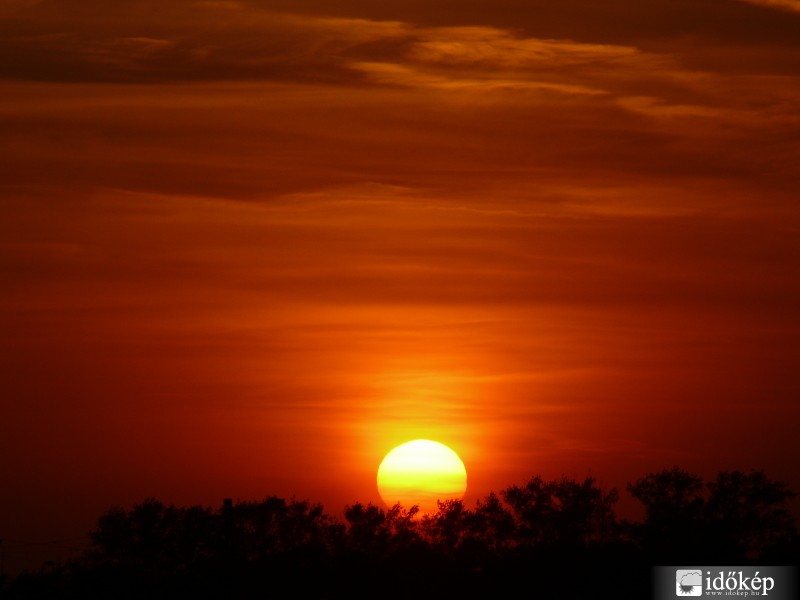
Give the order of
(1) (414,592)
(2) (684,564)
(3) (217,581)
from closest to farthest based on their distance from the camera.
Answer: (1) (414,592), (3) (217,581), (2) (684,564)

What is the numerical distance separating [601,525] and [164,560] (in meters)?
36.4

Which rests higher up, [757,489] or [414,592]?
[757,489]

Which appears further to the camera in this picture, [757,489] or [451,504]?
[451,504]

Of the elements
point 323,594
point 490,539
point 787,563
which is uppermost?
point 490,539

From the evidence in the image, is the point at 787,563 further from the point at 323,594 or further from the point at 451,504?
the point at 451,504

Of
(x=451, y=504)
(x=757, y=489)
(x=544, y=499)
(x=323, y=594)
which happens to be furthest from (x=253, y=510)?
(x=323, y=594)

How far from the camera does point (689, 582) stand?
7050 cm

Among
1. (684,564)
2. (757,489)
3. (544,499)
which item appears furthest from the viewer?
(544,499)

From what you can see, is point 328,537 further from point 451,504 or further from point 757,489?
point 757,489

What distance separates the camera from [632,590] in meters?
77.1

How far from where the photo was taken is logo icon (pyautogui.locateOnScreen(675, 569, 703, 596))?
215 feet

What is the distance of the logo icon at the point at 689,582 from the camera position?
65.6 m

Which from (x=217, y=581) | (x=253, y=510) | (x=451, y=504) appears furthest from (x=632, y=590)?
(x=253, y=510)

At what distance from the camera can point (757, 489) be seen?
117 metres
